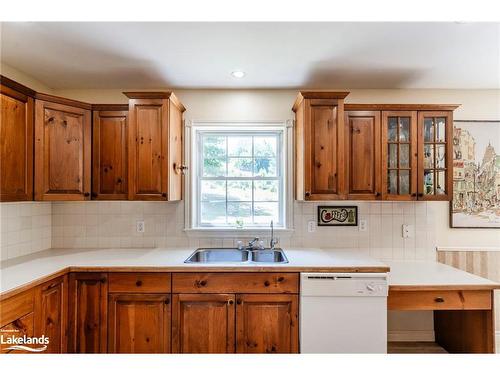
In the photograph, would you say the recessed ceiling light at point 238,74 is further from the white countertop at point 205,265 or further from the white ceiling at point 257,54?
the white countertop at point 205,265

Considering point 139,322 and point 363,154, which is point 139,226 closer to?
point 139,322

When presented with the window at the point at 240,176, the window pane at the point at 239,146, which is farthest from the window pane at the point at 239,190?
the window pane at the point at 239,146

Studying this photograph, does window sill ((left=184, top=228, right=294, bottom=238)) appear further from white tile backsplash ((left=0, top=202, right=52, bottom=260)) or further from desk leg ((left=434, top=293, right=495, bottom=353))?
desk leg ((left=434, top=293, right=495, bottom=353))

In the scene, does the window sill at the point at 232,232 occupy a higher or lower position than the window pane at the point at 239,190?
lower

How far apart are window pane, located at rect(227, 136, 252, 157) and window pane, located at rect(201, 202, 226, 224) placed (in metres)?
0.51

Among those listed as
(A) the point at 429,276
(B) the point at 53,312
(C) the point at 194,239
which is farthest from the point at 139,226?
(A) the point at 429,276

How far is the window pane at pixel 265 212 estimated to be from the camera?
9.78ft

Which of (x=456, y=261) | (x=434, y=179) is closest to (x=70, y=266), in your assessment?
(x=434, y=179)

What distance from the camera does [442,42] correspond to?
204 cm

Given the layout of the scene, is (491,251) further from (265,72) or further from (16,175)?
(16,175)

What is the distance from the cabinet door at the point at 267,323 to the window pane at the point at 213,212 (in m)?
0.96

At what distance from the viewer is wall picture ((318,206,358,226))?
2846 millimetres

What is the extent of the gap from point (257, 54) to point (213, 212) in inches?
58.6
